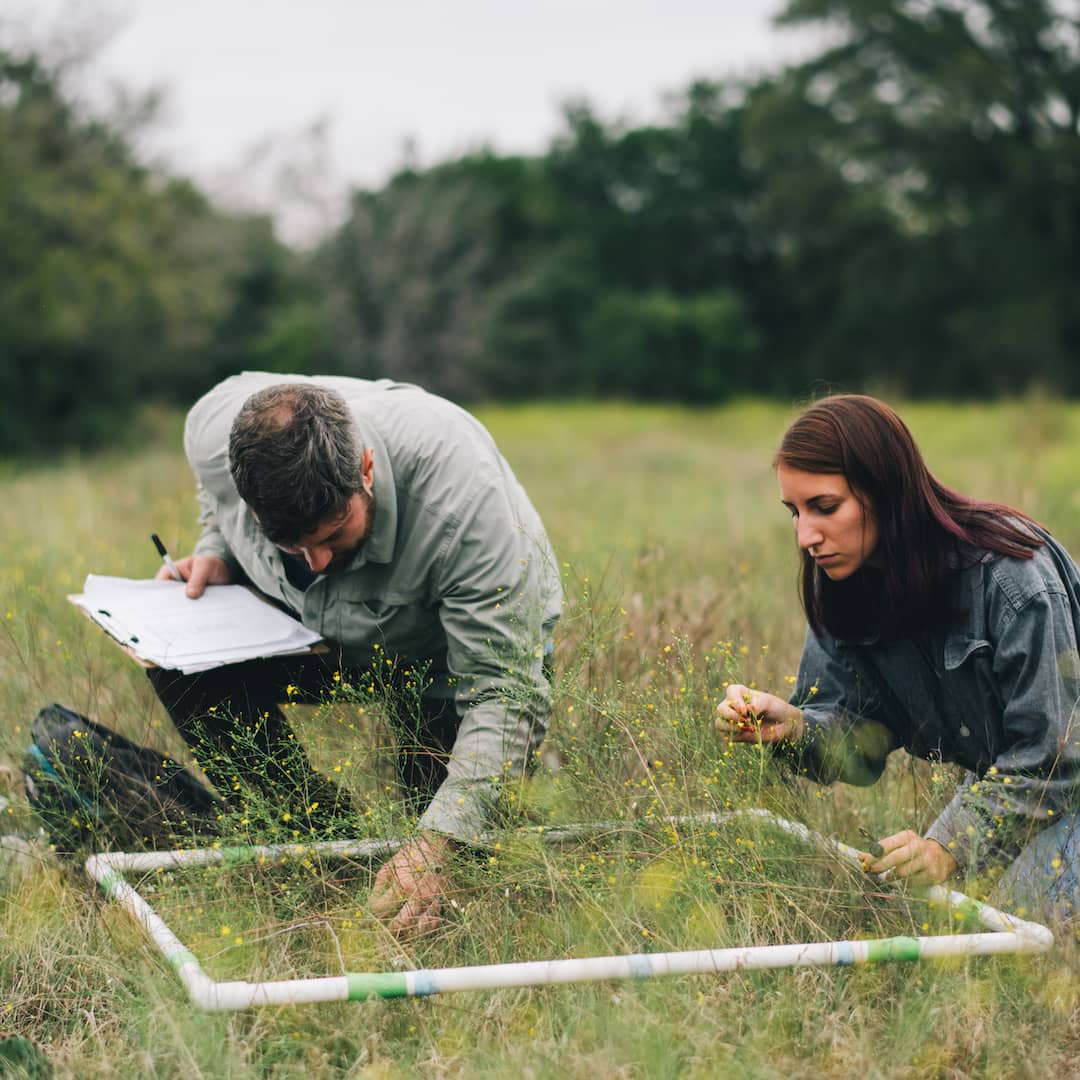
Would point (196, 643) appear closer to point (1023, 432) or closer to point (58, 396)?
point (1023, 432)

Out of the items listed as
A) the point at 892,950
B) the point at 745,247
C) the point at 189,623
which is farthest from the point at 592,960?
the point at 745,247

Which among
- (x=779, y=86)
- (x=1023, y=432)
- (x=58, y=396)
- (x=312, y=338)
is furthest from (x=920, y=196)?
(x=58, y=396)

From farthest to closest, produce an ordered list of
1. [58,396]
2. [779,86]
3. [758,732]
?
[779,86]
[58,396]
[758,732]

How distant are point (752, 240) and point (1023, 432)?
27.0m

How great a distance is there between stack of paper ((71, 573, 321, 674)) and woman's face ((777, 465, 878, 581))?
146 cm

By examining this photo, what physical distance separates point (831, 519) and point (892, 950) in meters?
1.04

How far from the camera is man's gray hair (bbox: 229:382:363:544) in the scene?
3.07m

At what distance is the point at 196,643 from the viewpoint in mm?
3449

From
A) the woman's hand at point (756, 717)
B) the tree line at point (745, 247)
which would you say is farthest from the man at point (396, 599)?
the tree line at point (745, 247)

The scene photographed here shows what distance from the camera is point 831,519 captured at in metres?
3.06

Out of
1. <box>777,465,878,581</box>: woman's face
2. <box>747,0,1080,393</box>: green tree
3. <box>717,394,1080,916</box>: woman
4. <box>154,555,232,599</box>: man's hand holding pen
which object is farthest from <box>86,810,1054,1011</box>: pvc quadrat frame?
<box>747,0,1080,393</box>: green tree

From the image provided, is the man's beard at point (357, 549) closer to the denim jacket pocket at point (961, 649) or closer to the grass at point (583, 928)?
the grass at point (583, 928)

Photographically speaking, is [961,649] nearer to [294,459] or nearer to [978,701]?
[978,701]

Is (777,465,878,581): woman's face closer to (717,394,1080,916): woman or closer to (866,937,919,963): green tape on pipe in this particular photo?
(717,394,1080,916): woman
